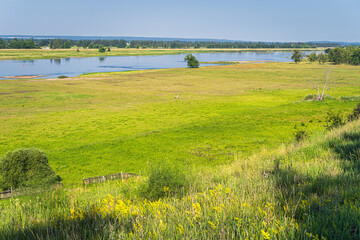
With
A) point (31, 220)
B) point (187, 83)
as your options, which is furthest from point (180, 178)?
point (187, 83)

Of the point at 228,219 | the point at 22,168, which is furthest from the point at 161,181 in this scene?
the point at 22,168

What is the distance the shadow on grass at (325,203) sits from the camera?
12.1 feet

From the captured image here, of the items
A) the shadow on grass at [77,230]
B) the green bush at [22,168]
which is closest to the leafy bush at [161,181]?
the shadow on grass at [77,230]

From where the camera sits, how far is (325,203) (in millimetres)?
4602

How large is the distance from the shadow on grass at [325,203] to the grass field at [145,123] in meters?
10.4

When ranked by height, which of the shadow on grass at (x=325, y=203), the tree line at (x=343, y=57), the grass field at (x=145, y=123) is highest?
the tree line at (x=343, y=57)

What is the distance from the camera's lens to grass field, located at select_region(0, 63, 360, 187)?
2459 cm

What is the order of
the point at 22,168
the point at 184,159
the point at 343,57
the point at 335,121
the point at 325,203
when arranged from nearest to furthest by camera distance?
1. the point at 325,203
2. the point at 22,168
3. the point at 335,121
4. the point at 184,159
5. the point at 343,57

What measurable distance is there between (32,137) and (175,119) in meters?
17.5

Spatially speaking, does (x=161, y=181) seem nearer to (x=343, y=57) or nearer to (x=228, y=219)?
(x=228, y=219)

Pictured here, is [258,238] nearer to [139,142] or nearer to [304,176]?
[304,176]

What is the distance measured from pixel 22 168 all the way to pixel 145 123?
67.1 feet

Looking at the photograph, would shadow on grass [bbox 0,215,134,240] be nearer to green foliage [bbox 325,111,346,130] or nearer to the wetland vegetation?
the wetland vegetation

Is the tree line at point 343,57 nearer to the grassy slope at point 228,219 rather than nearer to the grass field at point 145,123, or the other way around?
the grass field at point 145,123
